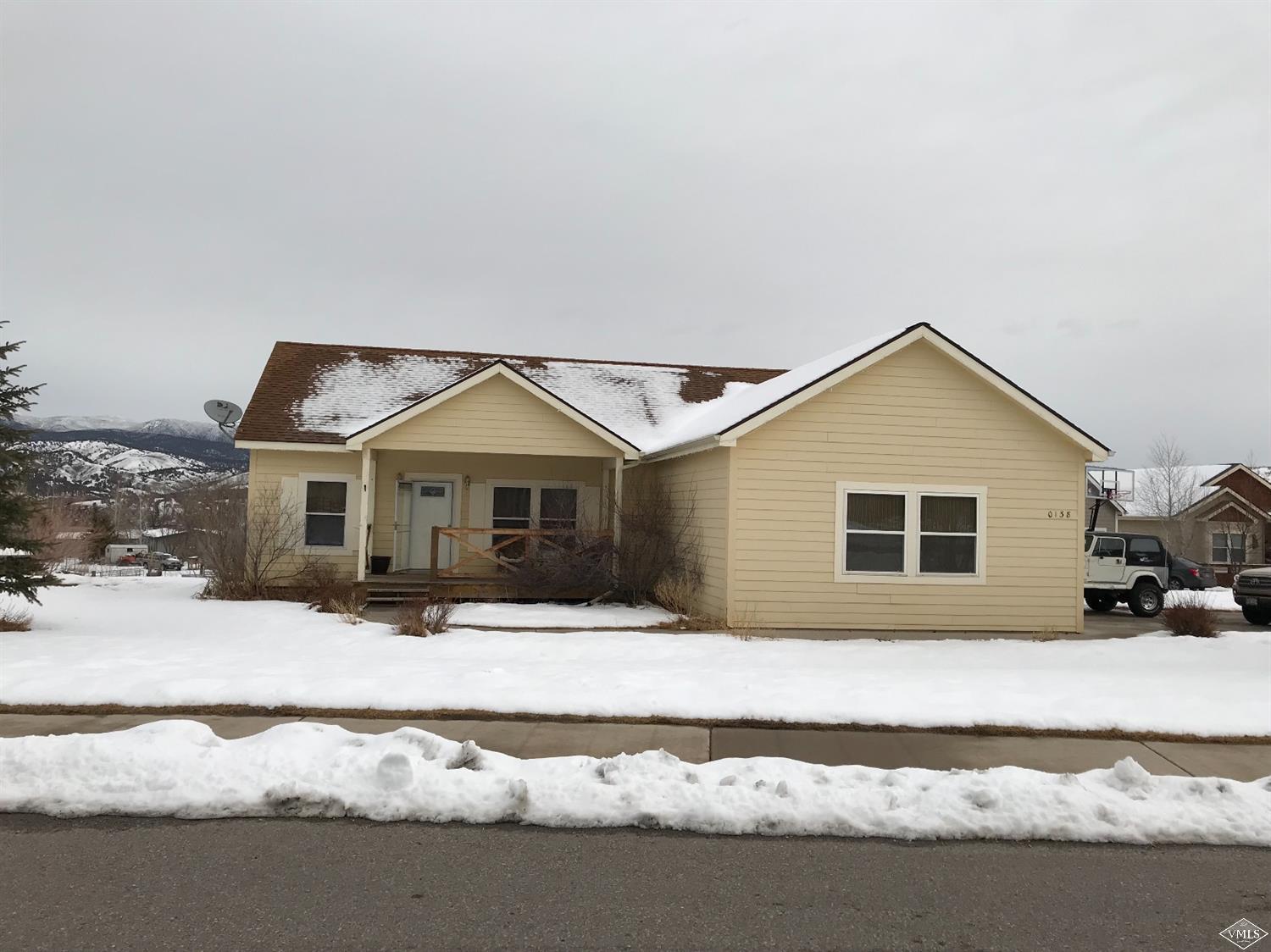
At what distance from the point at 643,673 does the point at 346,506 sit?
1097 centimetres

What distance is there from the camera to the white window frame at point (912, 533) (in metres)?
14.4

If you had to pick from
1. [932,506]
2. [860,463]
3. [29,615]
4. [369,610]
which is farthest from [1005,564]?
[29,615]

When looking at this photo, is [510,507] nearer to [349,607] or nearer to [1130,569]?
[349,607]

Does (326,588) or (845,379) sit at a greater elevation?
(845,379)

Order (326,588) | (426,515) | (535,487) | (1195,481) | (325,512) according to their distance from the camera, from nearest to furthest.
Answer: (326,588) → (325,512) → (426,515) → (535,487) → (1195,481)

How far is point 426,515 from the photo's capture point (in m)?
20.5

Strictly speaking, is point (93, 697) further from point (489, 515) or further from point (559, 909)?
point (489, 515)

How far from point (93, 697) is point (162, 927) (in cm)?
502

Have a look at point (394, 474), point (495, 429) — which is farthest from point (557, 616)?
point (394, 474)
